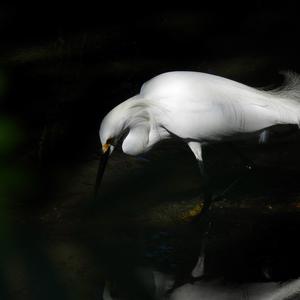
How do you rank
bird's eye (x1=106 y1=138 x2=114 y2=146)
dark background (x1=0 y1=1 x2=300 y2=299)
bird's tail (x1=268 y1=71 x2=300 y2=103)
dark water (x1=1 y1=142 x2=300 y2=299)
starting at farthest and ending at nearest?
bird's tail (x1=268 y1=71 x2=300 y2=103) → bird's eye (x1=106 y1=138 x2=114 y2=146) → dark background (x1=0 y1=1 x2=300 y2=299) → dark water (x1=1 y1=142 x2=300 y2=299)

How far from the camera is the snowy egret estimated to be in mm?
3352

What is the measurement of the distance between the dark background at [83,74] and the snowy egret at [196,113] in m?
0.40

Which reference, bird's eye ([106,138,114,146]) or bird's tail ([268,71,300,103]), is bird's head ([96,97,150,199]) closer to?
bird's eye ([106,138,114,146])

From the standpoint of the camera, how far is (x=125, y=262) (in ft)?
10.0

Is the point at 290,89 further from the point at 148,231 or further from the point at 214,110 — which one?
the point at 148,231

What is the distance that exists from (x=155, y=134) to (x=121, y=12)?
293cm

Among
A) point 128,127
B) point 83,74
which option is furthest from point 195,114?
point 83,74

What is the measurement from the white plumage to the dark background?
0.41m

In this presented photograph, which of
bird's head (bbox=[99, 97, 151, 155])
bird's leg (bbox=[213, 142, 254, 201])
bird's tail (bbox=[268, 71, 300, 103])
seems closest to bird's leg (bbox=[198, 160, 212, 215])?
bird's leg (bbox=[213, 142, 254, 201])

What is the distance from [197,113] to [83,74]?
204 centimetres

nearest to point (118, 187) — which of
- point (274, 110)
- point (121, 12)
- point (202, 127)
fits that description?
point (202, 127)

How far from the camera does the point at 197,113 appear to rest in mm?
3369

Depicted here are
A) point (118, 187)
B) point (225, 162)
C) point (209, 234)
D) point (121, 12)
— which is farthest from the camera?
point (121, 12)

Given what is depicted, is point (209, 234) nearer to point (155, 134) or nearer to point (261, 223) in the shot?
point (261, 223)
